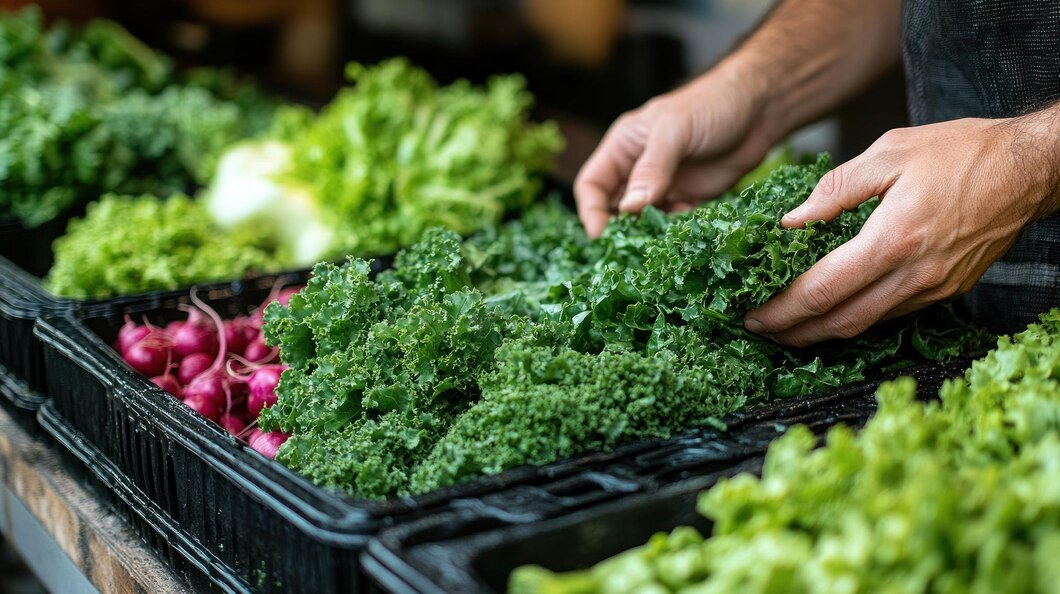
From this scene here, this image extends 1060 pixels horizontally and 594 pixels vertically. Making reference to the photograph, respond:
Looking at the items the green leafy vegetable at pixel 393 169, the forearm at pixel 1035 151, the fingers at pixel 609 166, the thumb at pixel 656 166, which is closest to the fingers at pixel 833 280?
the forearm at pixel 1035 151

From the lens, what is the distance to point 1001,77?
6.44 feet

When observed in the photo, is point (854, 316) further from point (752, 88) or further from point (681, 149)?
point (752, 88)

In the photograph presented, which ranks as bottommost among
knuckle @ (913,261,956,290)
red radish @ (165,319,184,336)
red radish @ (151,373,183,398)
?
red radish @ (151,373,183,398)

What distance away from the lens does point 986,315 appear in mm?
2088

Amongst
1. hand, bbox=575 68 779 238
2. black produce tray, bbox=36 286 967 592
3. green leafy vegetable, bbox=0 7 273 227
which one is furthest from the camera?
green leafy vegetable, bbox=0 7 273 227

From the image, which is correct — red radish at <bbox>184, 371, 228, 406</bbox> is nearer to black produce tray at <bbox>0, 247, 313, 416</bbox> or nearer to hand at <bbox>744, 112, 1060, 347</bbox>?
black produce tray at <bbox>0, 247, 313, 416</bbox>

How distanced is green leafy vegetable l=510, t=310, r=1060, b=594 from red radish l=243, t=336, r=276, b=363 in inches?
56.5

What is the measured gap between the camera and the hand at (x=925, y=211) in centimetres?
155

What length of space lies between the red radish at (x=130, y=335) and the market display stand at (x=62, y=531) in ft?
1.07

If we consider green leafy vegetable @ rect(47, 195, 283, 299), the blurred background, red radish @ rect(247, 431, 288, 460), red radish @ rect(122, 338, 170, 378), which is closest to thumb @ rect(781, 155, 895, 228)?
red radish @ rect(247, 431, 288, 460)

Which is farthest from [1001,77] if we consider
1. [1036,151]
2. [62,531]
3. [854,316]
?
[62,531]

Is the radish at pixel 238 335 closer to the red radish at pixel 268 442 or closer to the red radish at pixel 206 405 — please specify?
the red radish at pixel 206 405

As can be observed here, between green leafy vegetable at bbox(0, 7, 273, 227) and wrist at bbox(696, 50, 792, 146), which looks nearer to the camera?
wrist at bbox(696, 50, 792, 146)

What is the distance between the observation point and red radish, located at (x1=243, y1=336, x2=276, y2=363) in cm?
229
